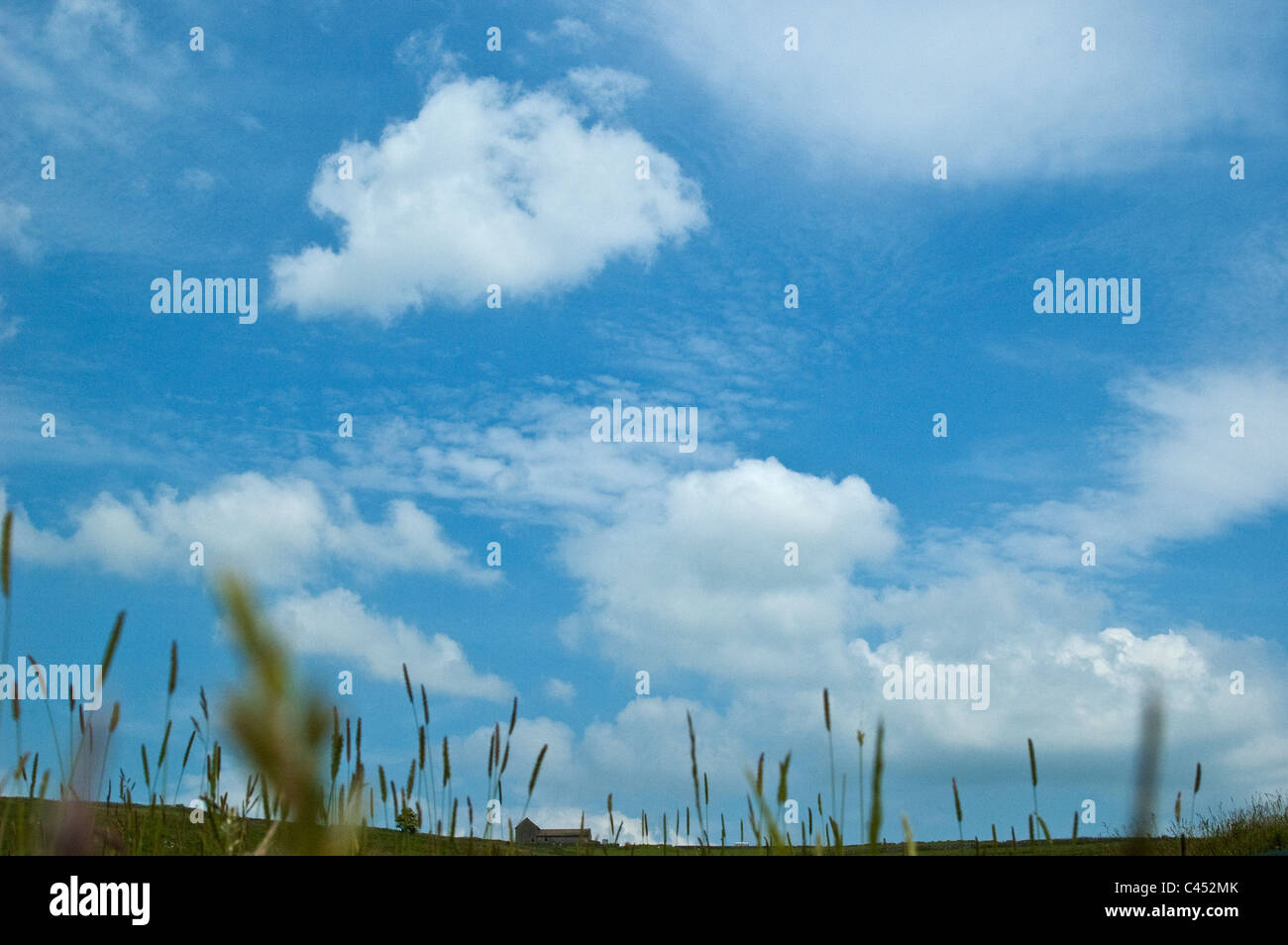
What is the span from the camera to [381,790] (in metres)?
3.75

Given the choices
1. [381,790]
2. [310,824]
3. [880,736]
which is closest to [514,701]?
[381,790]
